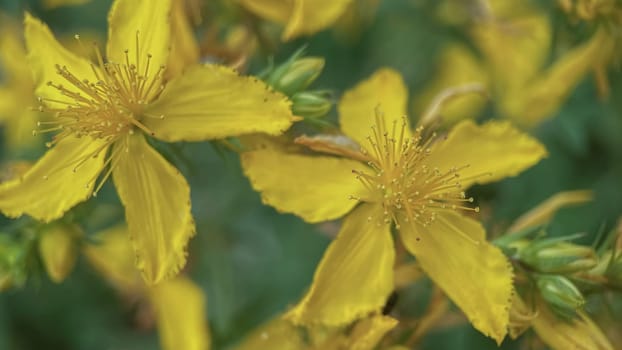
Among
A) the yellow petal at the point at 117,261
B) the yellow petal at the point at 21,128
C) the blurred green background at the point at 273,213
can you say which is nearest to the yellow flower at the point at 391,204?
the blurred green background at the point at 273,213

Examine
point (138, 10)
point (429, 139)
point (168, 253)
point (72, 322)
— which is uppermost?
point (138, 10)

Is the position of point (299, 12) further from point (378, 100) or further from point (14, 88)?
point (14, 88)

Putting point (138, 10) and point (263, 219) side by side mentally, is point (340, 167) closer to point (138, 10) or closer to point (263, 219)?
point (138, 10)

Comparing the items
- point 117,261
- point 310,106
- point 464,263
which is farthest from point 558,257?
point 117,261

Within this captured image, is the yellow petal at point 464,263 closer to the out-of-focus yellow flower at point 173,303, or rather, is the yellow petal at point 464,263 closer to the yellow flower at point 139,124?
the yellow flower at point 139,124

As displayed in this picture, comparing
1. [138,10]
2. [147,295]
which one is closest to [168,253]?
[138,10]

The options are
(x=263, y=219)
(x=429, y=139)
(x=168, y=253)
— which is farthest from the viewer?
(x=263, y=219)
